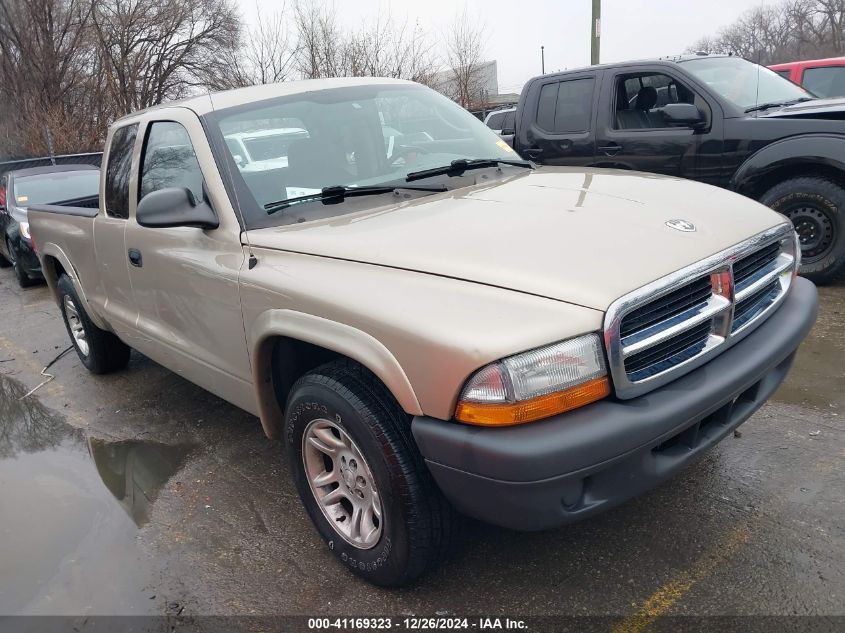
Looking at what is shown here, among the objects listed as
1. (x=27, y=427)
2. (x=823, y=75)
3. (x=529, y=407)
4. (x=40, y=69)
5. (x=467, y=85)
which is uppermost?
(x=40, y=69)

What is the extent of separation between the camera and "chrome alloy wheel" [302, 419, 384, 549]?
2441mm

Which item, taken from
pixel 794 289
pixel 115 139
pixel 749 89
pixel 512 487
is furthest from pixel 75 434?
pixel 749 89

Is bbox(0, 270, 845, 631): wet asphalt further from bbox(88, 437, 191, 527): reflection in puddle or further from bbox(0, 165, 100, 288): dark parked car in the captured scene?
bbox(0, 165, 100, 288): dark parked car

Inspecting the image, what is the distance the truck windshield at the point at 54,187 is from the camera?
9.12 meters

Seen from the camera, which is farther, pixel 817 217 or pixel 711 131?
pixel 711 131

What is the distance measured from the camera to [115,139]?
4113 millimetres

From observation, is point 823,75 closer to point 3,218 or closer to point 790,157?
point 790,157

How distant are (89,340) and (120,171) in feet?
5.35

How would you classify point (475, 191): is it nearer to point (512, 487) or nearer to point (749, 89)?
point (512, 487)

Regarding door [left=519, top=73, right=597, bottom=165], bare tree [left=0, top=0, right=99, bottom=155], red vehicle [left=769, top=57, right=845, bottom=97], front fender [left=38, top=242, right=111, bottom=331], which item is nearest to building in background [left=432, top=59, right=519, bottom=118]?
bare tree [left=0, top=0, right=99, bottom=155]

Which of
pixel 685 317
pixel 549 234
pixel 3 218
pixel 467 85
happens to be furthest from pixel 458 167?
pixel 467 85

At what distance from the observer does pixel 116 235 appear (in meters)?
3.81

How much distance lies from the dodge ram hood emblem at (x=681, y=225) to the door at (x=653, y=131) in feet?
11.8

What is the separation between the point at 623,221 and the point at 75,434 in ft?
11.7
